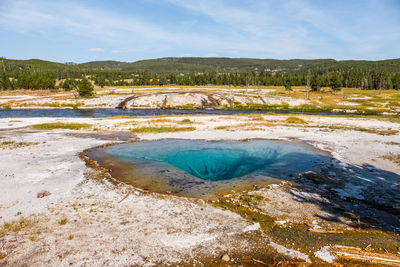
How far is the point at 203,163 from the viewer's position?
18.5 meters

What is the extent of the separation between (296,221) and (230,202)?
9.62 ft

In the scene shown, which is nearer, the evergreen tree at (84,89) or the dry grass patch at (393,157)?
the dry grass patch at (393,157)

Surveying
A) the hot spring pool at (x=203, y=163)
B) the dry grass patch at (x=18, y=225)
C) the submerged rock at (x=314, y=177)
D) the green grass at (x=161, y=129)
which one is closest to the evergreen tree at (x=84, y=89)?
the green grass at (x=161, y=129)

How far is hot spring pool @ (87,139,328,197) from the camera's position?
13.9 meters

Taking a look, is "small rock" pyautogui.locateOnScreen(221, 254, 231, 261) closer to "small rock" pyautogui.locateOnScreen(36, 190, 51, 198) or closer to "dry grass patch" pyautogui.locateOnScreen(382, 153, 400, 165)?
"small rock" pyautogui.locateOnScreen(36, 190, 51, 198)

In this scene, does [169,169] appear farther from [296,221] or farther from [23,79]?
[23,79]

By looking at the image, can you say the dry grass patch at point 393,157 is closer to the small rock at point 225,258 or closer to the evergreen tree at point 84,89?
the small rock at point 225,258

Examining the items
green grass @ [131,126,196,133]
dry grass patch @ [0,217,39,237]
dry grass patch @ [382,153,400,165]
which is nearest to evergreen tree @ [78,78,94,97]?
green grass @ [131,126,196,133]

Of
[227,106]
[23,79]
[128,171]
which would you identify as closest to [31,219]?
[128,171]

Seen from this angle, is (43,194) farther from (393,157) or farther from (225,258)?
(393,157)

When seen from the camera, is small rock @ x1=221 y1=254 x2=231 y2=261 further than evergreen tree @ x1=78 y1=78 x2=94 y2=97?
No

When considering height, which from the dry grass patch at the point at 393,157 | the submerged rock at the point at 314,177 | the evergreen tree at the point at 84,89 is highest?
the evergreen tree at the point at 84,89

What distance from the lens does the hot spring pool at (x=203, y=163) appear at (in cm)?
1395

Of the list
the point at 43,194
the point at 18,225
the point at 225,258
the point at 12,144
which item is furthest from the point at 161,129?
the point at 225,258
